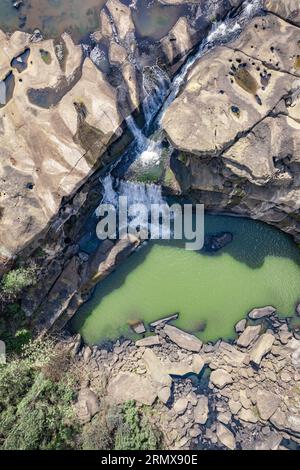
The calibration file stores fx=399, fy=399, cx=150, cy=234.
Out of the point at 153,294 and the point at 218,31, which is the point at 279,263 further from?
the point at 218,31

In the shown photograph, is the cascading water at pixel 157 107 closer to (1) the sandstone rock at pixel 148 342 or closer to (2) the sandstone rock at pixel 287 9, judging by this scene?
(2) the sandstone rock at pixel 287 9

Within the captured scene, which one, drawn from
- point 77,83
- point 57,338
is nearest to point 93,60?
point 77,83

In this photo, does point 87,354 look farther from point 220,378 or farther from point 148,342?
point 220,378

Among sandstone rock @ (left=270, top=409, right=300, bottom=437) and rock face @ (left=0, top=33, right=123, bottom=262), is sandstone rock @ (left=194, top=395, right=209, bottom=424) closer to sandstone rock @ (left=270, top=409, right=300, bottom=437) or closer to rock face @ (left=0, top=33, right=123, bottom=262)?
sandstone rock @ (left=270, top=409, right=300, bottom=437)

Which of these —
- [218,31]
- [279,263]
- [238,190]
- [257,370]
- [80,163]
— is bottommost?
[257,370]

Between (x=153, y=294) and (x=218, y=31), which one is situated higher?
(x=218, y=31)

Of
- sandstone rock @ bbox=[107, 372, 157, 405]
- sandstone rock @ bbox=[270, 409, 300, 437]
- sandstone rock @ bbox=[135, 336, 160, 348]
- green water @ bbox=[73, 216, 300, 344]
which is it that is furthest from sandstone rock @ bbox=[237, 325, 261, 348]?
sandstone rock @ bbox=[107, 372, 157, 405]

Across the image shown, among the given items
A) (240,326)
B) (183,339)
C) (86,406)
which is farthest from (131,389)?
(240,326)
